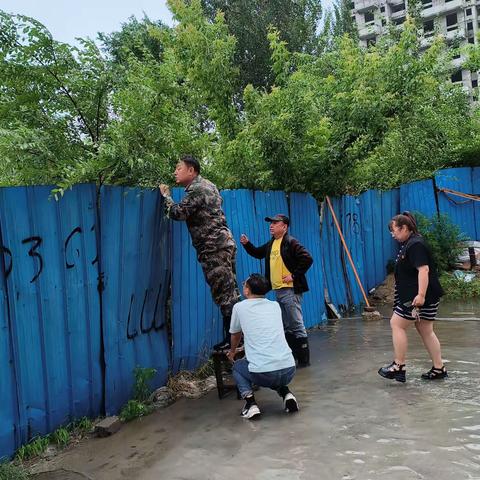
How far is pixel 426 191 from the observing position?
11883mm

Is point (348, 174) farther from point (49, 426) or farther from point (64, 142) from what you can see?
point (49, 426)

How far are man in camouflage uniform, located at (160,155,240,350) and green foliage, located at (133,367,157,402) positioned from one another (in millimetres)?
683

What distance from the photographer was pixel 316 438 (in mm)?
3725

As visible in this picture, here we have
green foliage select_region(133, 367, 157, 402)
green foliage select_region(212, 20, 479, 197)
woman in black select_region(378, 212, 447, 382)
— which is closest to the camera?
green foliage select_region(133, 367, 157, 402)

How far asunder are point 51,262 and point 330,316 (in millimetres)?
5710

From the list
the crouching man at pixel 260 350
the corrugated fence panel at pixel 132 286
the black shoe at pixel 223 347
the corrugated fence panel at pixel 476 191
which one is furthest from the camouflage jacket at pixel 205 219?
the corrugated fence panel at pixel 476 191

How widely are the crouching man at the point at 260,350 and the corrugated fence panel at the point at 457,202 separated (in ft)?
29.0

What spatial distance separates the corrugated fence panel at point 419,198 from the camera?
11.8 m

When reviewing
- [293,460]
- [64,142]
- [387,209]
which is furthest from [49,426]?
[387,209]

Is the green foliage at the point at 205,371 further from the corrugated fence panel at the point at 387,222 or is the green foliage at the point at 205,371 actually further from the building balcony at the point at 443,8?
the building balcony at the point at 443,8

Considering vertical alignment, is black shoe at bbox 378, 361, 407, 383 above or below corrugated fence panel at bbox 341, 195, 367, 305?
below

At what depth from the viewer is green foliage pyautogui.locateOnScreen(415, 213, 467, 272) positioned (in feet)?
35.2

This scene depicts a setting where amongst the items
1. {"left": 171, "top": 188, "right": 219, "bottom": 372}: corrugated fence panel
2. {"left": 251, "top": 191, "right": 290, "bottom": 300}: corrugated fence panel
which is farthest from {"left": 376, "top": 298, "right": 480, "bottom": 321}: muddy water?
{"left": 171, "top": 188, "right": 219, "bottom": 372}: corrugated fence panel

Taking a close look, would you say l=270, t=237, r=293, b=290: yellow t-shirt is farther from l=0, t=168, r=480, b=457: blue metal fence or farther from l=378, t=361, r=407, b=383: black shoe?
l=378, t=361, r=407, b=383: black shoe
